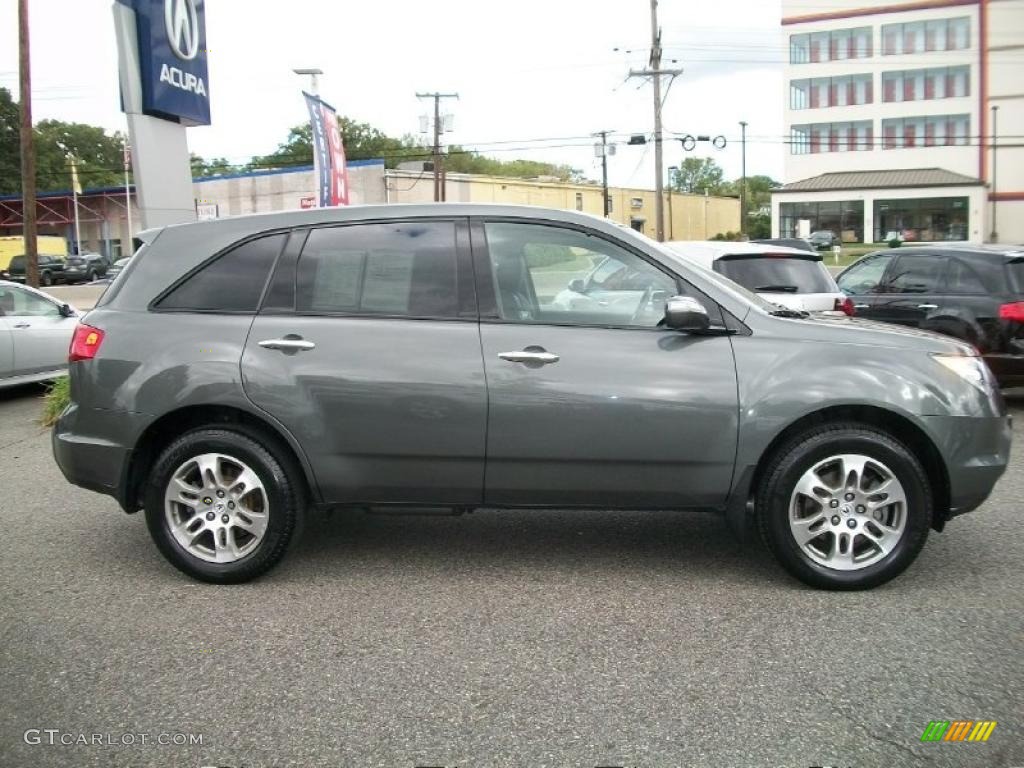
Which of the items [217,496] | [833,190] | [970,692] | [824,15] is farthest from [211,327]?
[824,15]

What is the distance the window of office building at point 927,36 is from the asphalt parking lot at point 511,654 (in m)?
66.9

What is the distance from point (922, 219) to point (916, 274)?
56.5 m

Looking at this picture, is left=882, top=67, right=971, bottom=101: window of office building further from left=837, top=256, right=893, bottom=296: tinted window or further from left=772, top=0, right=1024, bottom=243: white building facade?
left=837, top=256, right=893, bottom=296: tinted window

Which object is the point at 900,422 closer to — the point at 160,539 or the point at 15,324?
the point at 160,539

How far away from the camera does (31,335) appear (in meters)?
10.8

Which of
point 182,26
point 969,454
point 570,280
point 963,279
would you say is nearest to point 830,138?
point 963,279

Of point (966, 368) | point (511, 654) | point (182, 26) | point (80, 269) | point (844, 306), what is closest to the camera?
point (511, 654)

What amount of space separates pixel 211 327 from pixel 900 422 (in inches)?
132

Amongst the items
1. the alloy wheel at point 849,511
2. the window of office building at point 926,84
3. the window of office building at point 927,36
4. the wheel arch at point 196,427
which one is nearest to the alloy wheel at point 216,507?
the wheel arch at point 196,427

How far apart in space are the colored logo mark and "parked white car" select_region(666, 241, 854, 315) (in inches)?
237

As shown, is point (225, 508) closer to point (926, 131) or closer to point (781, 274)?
point (781, 274)

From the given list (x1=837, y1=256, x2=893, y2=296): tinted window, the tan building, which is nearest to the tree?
the tan building

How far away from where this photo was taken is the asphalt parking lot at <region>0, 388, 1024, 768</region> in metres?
2.96

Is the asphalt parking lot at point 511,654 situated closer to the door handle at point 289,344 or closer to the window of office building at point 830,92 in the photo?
the door handle at point 289,344
